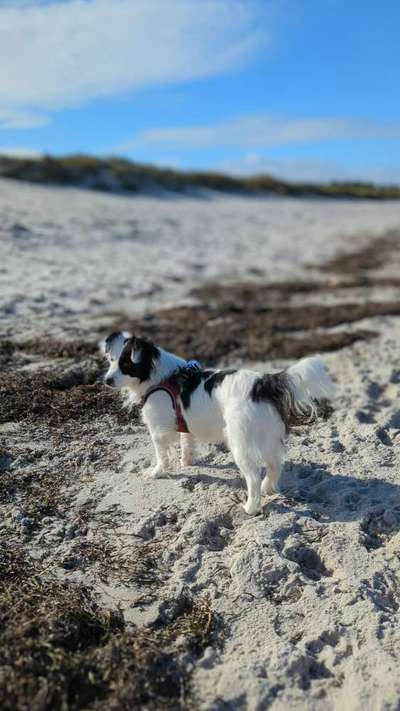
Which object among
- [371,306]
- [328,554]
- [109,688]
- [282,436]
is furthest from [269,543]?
[371,306]

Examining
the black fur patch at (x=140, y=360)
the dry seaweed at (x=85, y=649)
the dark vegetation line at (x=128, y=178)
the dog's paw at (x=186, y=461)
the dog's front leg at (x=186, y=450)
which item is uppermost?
the dark vegetation line at (x=128, y=178)

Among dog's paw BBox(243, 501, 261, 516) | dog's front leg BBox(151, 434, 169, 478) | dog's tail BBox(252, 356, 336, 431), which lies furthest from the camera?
dog's front leg BBox(151, 434, 169, 478)

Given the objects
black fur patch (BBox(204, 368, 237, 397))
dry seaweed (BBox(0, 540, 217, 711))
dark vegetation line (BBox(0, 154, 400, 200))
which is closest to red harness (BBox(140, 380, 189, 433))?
black fur patch (BBox(204, 368, 237, 397))

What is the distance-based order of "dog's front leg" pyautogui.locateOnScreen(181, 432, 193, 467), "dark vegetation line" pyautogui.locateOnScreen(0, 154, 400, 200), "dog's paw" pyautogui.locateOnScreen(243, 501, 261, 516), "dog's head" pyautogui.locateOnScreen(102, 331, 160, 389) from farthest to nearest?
"dark vegetation line" pyautogui.locateOnScreen(0, 154, 400, 200) → "dog's front leg" pyautogui.locateOnScreen(181, 432, 193, 467) → "dog's head" pyautogui.locateOnScreen(102, 331, 160, 389) → "dog's paw" pyautogui.locateOnScreen(243, 501, 261, 516)

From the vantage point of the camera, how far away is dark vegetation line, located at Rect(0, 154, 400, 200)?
2234cm

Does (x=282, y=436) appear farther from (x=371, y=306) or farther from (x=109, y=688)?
(x=371, y=306)

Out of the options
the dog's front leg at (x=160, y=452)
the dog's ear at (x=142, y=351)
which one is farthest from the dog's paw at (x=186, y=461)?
the dog's ear at (x=142, y=351)

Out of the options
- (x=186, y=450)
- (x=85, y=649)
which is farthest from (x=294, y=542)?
(x=85, y=649)

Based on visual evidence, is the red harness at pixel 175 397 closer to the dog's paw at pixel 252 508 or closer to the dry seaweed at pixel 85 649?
the dog's paw at pixel 252 508

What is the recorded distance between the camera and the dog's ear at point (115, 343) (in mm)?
4547

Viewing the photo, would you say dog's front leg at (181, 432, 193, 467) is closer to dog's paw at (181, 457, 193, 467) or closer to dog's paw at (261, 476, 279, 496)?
dog's paw at (181, 457, 193, 467)

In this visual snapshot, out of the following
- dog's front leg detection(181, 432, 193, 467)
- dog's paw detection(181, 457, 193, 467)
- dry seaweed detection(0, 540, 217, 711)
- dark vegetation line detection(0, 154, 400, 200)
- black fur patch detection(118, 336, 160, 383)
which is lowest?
dry seaweed detection(0, 540, 217, 711)

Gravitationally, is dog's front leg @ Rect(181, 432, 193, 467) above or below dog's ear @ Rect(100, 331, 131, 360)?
below

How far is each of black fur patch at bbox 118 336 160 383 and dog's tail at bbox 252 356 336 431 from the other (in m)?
0.91
